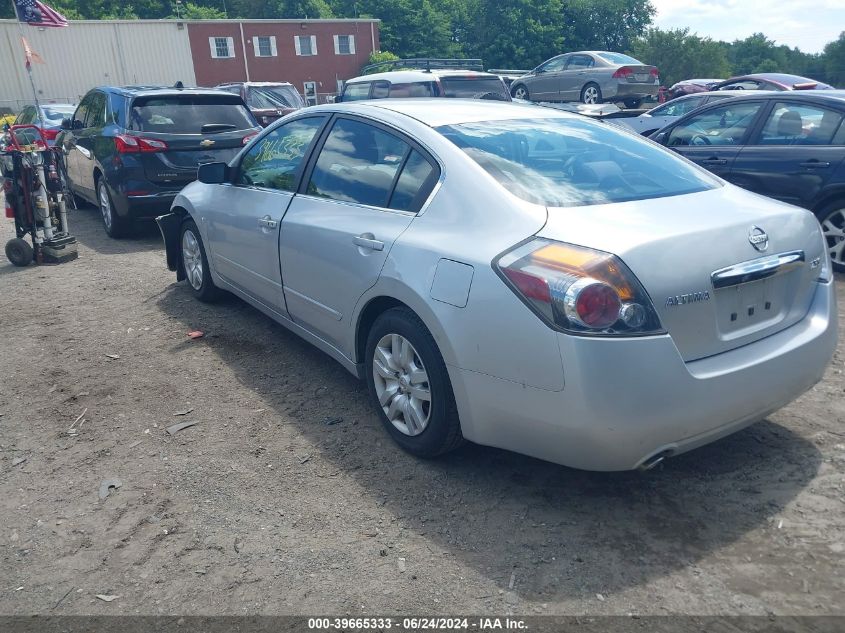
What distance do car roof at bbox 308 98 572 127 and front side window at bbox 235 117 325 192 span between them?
258mm

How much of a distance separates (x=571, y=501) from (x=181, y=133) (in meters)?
6.89

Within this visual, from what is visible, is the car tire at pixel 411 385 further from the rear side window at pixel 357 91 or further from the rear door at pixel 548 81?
the rear door at pixel 548 81

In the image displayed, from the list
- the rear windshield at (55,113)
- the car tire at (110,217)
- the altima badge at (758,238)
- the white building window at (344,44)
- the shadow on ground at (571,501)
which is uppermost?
the white building window at (344,44)

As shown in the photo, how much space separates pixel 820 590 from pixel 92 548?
276 centimetres

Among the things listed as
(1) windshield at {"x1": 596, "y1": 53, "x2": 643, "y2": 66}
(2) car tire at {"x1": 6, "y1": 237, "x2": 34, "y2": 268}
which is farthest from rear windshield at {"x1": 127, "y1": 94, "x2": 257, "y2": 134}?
(1) windshield at {"x1": 596, "y1": 53, "x2": 643, "y2": 66}

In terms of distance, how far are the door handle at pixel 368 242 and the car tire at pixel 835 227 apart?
4687 millimetres

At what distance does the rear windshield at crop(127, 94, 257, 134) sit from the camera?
8336 mm

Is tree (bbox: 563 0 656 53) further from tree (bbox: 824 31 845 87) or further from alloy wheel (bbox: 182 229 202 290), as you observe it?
alloy wheel (bbox: 182 229 202 290)

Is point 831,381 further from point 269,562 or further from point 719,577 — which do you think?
point 269,562

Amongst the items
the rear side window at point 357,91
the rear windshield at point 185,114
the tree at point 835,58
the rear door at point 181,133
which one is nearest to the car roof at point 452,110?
the rear door at point 181,133

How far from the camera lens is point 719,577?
2623 mm

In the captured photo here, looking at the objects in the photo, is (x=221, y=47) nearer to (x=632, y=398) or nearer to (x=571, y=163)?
(x=571, y=163)

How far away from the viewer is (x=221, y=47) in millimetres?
45719

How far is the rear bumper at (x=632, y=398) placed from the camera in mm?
2662
